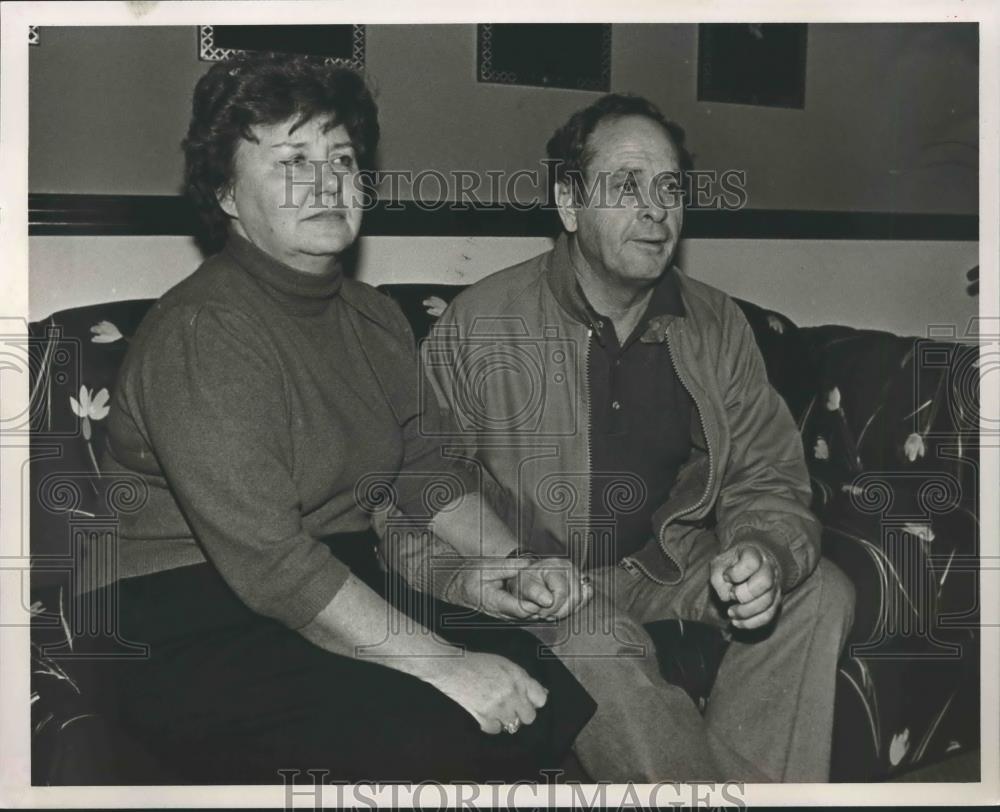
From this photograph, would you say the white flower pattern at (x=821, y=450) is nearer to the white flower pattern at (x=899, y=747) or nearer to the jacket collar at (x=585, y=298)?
the jacket collar at (x=585, y=298)

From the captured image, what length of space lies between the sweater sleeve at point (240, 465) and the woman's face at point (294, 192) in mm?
139

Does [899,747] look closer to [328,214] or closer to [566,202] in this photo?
[566,202]

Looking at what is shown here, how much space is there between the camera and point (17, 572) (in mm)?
1714

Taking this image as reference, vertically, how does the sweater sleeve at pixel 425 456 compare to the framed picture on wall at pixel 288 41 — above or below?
below

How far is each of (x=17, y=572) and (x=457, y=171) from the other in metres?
0.91

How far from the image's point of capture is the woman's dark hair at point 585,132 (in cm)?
168

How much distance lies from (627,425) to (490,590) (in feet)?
1.06

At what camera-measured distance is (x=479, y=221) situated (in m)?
1.71

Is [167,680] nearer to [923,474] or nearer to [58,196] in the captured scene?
[58,196]

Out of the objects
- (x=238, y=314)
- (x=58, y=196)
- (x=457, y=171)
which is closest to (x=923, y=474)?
(x=457, y=171)

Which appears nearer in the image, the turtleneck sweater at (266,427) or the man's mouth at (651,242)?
the turtleneck sweater at (266,427)

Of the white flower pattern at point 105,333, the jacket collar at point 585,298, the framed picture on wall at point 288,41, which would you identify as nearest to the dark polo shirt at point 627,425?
the jacket collar at point 585,298

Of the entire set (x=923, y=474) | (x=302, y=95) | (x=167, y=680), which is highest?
(x=302, y=95)

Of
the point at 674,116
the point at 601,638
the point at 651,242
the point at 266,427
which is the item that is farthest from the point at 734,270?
the point at 266,427
